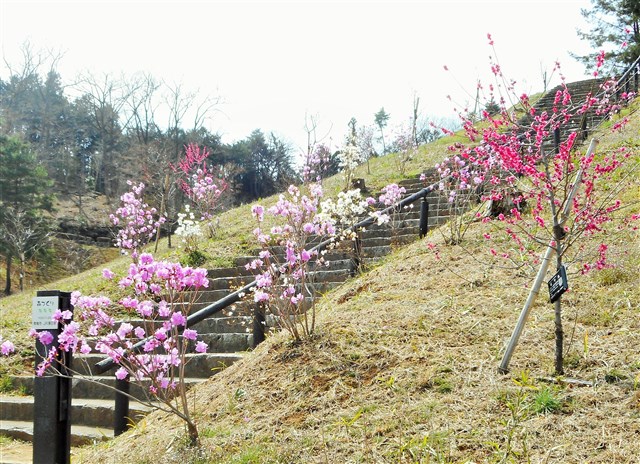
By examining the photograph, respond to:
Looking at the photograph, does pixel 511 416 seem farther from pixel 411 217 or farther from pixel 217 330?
pixel 411 217

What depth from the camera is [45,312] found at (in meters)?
3.82

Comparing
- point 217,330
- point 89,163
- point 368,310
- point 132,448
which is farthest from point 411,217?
point 89,163

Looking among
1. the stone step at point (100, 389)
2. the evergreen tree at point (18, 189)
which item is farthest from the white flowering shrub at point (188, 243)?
the evergreen tree at point (18, 189)

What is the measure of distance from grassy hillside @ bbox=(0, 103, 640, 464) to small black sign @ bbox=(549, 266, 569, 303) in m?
0.55

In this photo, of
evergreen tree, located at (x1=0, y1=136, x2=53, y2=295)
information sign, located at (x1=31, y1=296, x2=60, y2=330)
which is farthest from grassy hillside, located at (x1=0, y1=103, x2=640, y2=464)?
evergreen tree, located at (x1=0, y1=136, x2=53, y2=295)

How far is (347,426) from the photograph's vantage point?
3197 mm

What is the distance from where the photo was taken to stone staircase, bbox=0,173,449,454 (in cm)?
556

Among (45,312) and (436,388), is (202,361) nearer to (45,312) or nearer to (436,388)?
(45,312)

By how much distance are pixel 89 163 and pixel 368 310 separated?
141ft

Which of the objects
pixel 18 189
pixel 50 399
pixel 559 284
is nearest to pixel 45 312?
pixel 50 399

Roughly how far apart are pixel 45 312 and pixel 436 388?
9.15 feet

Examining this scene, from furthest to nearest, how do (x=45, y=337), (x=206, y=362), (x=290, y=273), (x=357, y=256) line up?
(x=357, y=256) < (x=206, y=362) < (x=290, y=273) < (x=45, y=337)

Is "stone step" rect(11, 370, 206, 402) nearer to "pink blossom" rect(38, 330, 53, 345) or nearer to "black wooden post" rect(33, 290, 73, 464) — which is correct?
"black wooden post" rect(33, 290, 73, 464)

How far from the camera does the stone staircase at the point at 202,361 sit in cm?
556
